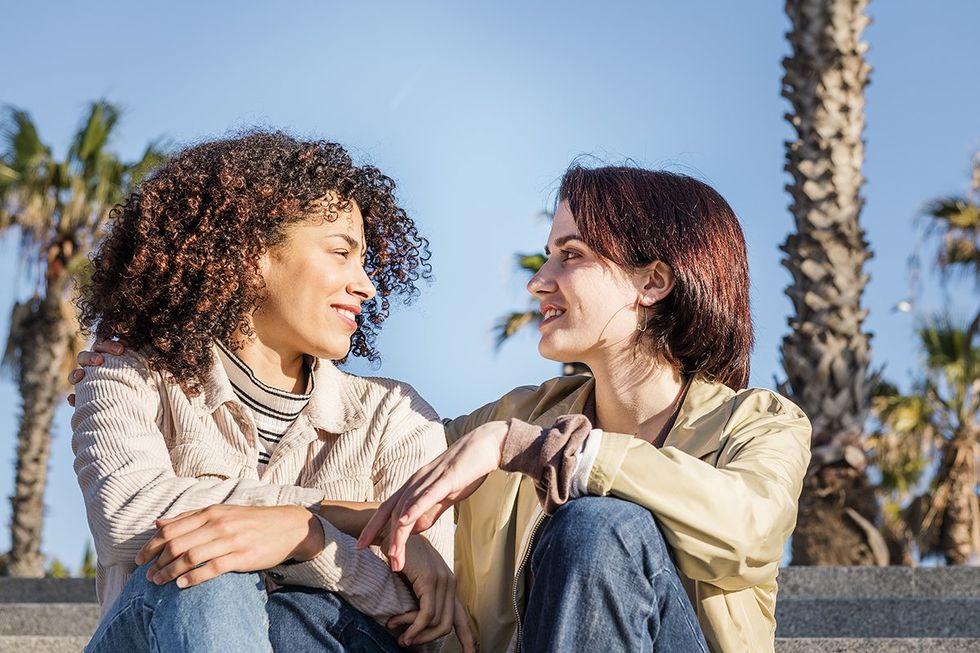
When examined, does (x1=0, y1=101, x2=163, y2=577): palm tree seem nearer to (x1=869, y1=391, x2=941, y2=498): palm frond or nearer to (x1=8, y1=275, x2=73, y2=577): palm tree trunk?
(x1=8, y1=275, x2=73, y2=577): palm tree trunk

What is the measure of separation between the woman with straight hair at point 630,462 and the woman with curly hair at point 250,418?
0.63 ft

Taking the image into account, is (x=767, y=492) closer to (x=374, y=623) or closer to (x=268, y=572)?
(x=374, y=623)

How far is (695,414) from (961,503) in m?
14.2

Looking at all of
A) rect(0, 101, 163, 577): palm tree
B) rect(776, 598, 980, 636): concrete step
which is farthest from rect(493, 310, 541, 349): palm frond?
rect(776, 598, 980, 636): concrete step

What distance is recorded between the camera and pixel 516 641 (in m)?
2.50

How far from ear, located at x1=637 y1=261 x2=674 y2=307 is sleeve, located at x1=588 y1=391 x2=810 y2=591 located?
66 centimetres

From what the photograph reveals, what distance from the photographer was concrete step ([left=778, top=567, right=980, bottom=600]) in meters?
5.44

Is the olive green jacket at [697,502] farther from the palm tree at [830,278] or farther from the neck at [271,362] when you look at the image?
the palm tree at [830,278]

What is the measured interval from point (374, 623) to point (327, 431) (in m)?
0.49

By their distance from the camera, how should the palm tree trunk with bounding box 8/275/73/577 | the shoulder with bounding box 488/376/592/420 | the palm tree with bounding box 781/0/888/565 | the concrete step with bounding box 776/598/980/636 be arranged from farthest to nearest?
the palm tree trunk with bounding box 8/275/73/577 < the palm tree with bounding box 781/0/888/565 < the concrete step with bounding box 776/598/980/636 < the shoulder with bounding box 488/376/592/420

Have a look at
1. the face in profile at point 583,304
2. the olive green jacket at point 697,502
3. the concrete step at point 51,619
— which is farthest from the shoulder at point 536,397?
the concrete step at point 51,619

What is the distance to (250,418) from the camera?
279 centimetres

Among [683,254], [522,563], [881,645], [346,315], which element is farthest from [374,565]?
[881,645]

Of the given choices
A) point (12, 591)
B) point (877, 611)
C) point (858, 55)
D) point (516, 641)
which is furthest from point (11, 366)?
point (516, 641)
